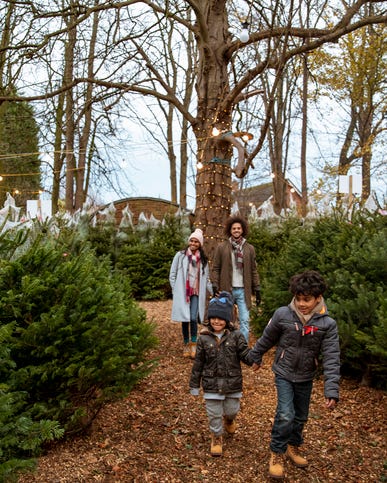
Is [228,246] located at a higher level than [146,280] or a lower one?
higher

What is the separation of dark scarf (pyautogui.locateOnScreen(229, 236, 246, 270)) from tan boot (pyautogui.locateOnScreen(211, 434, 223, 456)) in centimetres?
305

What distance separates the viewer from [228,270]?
664 cm

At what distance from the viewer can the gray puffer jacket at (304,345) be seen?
3404mm

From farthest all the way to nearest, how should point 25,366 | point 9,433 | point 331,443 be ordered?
point 331,443, point 25,366, point 9,433

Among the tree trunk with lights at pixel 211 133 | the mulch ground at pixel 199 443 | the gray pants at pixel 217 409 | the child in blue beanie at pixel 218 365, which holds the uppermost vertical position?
the tree trunk with lights at pixel 211 133

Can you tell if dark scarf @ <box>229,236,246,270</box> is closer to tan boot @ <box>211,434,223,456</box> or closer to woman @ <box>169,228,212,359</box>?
woman @ <box>169,228,212,359</box>

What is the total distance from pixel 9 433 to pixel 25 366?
770mm

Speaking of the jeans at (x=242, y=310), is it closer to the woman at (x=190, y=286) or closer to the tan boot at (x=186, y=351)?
the woman at (x=190, y=286)

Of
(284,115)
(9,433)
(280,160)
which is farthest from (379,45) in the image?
(9,433)

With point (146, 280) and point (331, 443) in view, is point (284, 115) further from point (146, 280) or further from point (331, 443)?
point (331, 443)

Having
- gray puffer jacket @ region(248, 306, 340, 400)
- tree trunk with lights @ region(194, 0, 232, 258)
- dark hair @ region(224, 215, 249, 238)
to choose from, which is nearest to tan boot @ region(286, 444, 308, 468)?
gray puffer jacket @ region(248, 306, 340, 400)

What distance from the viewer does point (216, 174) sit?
8062mm

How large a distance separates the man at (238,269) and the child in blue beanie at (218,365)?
269cm

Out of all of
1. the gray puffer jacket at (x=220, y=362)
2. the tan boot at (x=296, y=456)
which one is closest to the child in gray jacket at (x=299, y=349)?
the tan boot at (x=296, y=456)
